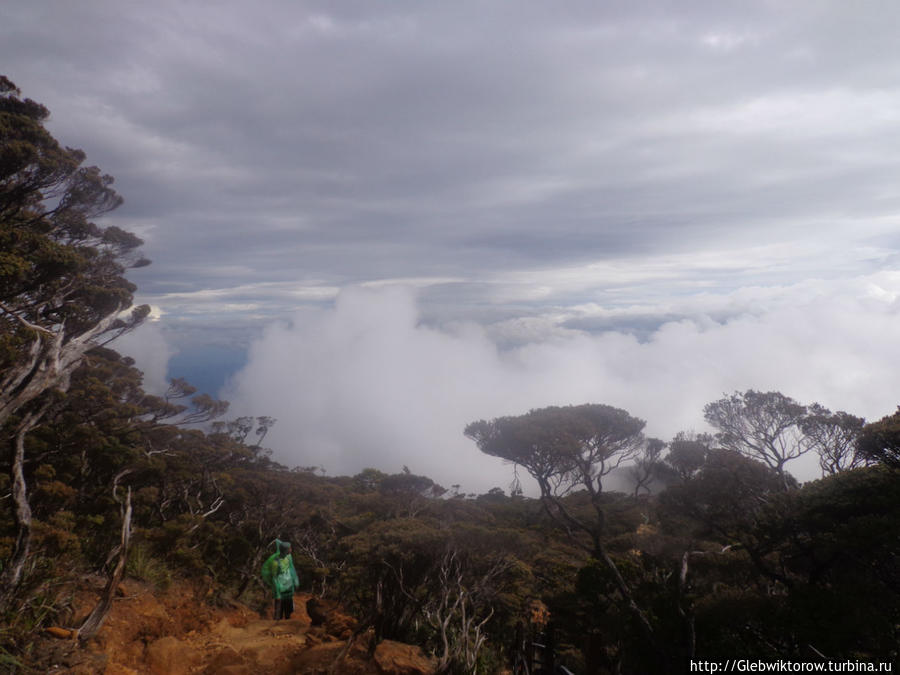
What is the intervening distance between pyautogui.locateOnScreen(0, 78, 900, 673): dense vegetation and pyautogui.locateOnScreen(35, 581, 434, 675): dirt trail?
1.67 feet

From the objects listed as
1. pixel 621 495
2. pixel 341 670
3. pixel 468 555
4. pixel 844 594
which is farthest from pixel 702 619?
pixel 621 495

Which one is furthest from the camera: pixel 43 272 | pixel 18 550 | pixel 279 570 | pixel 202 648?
pixel 43 272

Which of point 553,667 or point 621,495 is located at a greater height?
point 553,667

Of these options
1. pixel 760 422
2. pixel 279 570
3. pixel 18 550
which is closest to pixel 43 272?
pixel 18 550

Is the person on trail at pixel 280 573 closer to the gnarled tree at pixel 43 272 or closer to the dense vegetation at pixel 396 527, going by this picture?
the dense vegetation at pixel 396 527

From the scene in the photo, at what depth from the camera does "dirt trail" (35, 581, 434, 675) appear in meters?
6.53

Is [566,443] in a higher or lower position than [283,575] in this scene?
higher

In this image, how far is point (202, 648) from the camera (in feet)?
25.8

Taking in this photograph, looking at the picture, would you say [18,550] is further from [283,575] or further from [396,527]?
[396,527]

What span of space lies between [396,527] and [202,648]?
5234 mm

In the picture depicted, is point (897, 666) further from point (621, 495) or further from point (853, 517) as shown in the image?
point (621, 495)

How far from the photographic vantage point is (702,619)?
30.2 ft

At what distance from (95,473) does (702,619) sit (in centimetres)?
1685

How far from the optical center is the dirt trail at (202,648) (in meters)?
6.53
